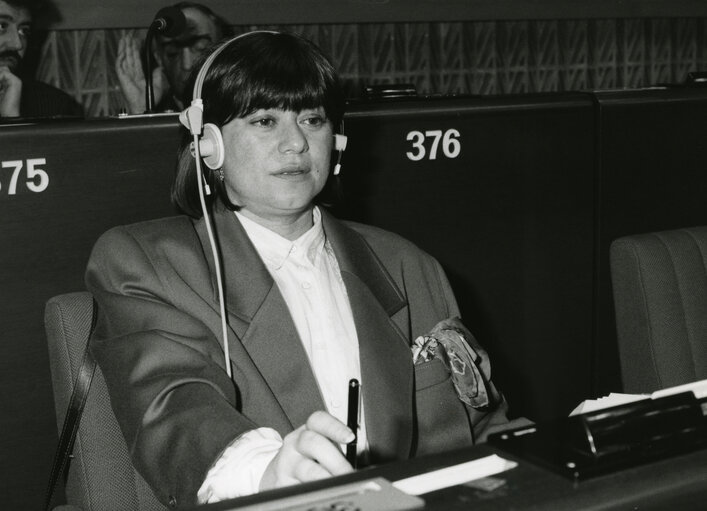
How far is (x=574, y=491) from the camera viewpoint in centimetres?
51

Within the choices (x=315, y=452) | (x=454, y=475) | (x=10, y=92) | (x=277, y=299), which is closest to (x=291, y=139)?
(x=277, y=299)

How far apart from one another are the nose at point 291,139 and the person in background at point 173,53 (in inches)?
61.3

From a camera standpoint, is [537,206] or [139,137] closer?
[139,137]

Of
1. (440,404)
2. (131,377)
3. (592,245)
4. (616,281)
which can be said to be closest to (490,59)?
(592,245)

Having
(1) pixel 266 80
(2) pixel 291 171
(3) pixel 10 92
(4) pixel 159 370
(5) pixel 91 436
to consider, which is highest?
(3) pixel 10 92

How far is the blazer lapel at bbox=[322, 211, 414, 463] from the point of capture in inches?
54.6

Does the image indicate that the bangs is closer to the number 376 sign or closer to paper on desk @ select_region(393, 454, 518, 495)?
the number 376 sign

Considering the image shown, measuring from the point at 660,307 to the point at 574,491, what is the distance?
123 centimetres

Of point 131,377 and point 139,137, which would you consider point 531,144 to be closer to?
point 139,137

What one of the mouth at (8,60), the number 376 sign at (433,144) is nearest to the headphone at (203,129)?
the number 376 sign at (433,144)

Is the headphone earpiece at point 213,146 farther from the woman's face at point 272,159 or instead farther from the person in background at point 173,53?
the person in background at point 173,53

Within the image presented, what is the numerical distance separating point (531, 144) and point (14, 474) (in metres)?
1.22

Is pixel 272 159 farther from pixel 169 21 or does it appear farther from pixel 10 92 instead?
pixel 10 92

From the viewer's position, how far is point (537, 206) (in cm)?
205
